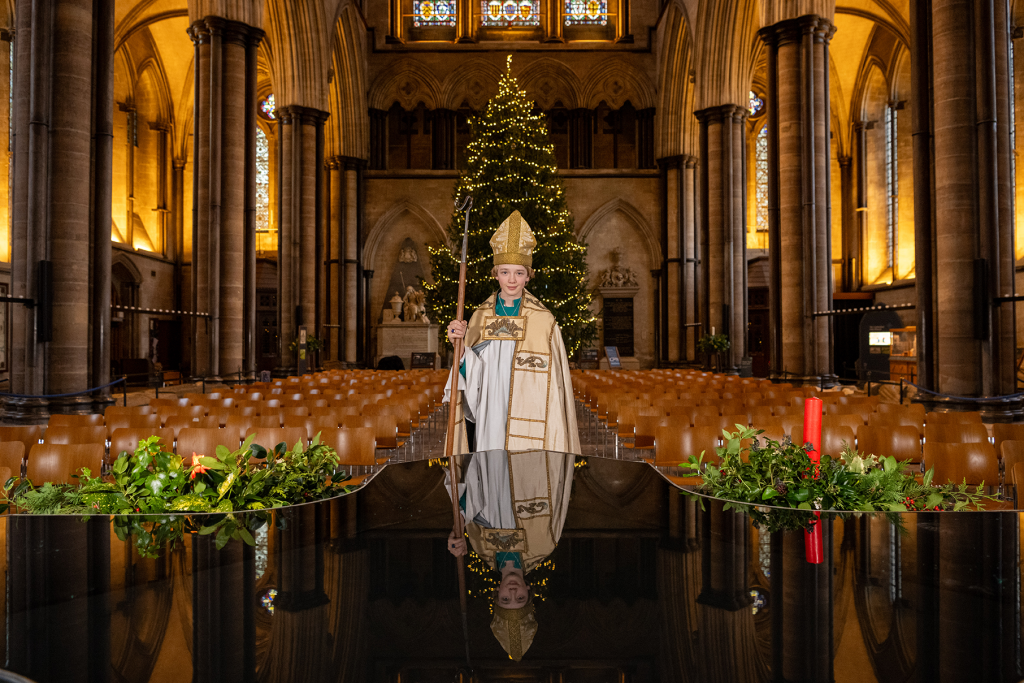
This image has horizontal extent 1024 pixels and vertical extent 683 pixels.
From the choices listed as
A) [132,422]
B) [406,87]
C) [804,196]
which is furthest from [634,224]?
[132,422]

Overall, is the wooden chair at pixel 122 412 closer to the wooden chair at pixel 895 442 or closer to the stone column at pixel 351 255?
the wooden chair at pixel 895 442

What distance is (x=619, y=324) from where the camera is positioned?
31969mm

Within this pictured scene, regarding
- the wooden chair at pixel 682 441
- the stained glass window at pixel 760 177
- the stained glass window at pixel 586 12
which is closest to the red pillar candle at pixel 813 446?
the wooden chair at pixel 682 441

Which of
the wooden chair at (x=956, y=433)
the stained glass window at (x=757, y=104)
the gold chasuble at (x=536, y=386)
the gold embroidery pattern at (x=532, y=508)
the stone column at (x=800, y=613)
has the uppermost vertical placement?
the stained glass window at (x=757, y=104)

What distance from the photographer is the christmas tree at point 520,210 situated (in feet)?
65.8

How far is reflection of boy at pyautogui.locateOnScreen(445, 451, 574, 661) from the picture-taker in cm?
139

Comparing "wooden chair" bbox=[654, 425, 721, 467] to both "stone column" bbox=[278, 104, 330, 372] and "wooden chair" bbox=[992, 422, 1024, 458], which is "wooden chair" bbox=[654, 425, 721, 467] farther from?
"stone column" bbox=[278, 104, 330, 372]

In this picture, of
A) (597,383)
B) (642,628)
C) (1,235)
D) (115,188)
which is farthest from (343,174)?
(642,628)

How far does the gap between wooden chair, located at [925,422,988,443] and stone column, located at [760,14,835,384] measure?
10.1 meters

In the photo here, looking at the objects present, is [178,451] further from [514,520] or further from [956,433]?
[956,433]

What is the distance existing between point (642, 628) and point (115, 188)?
31.9m

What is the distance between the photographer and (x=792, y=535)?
204 centimetres

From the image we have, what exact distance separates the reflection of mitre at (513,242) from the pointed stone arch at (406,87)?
29678 mm

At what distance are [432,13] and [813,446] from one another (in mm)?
34433
